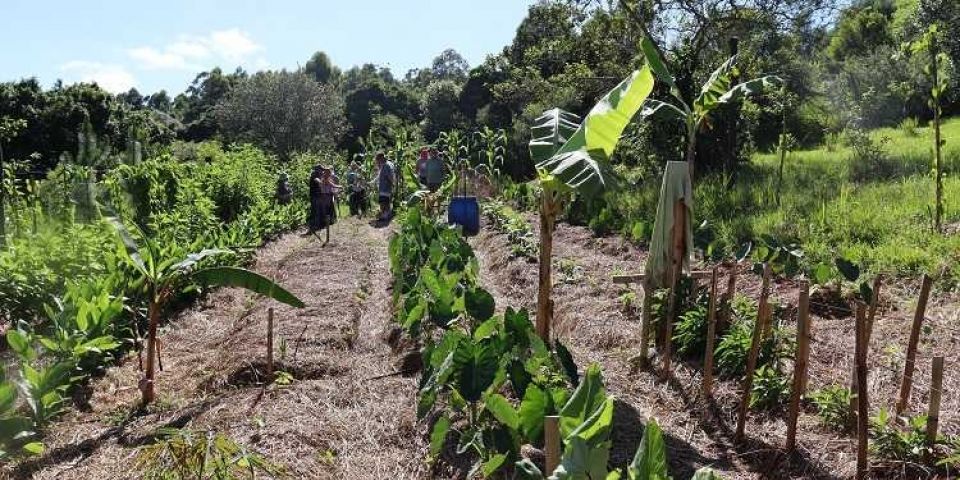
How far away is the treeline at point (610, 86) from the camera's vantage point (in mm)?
13109

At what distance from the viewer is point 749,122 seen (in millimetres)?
13406

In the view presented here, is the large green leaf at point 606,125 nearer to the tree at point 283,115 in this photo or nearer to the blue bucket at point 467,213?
the blue bucket at point 467,213

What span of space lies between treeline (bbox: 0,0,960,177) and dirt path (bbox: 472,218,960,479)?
420cm

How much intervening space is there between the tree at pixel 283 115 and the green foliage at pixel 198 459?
30.6 metres

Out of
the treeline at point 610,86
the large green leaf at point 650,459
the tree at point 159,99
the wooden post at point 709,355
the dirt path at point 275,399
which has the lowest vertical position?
the dirt path at point 275,399

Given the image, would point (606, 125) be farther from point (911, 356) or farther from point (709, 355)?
point (911, 356)

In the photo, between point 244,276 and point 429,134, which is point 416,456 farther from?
point 429,134

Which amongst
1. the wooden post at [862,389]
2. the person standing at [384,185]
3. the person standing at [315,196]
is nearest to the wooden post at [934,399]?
the wooden post at [862,389]

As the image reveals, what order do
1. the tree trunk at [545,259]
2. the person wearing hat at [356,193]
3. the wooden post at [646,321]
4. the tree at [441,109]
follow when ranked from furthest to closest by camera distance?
1. the tree at [441,109]
2. the person wearing hat at [356,193]
3. the tree trunk at [545,259]
4. the wooden post at [646,321]

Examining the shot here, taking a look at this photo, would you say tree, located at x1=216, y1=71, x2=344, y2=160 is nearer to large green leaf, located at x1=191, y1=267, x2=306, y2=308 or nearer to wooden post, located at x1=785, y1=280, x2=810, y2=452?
large green leaf, located at x1=191, y1=267, x2=306, y2=308

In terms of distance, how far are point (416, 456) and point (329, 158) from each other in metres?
18.7

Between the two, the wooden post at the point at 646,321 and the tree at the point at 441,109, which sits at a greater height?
the tree at the point at 441,109

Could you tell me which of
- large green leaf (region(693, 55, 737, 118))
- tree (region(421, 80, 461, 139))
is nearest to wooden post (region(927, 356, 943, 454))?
large green leaf (region(693, 55, 737, 118))

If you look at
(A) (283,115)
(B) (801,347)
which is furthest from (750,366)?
(A) (283,115)
